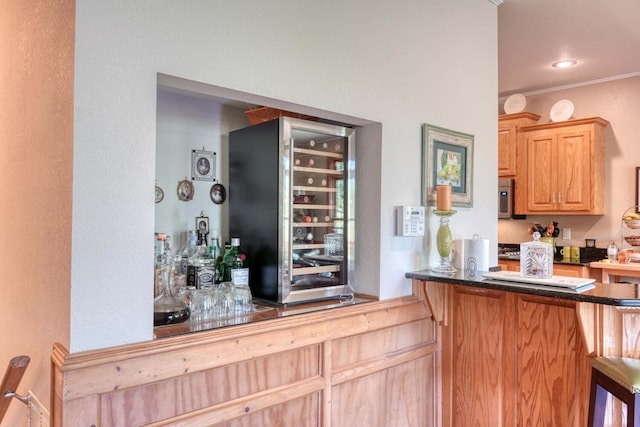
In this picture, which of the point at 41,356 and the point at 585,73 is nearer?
the point at 41,356

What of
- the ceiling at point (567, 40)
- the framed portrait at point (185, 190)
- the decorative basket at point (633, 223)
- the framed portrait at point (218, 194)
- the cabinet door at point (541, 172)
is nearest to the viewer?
the framed portrait at point (185, 190)

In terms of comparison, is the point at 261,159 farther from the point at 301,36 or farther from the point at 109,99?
the point at 109,99

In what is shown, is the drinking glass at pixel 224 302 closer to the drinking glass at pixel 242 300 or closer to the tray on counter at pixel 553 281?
the drinking glass at pixel 242 300

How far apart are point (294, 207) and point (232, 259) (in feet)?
1.20

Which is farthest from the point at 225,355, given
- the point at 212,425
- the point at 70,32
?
the point at 70,32

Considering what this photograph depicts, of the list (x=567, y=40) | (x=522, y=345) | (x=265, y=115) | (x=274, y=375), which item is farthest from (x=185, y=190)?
(x=567, y=40)

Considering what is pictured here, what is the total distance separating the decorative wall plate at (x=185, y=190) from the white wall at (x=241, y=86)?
704 mm

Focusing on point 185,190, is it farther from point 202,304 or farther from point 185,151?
point 202,304

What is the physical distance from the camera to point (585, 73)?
4344mm

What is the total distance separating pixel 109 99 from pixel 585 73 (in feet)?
14.9

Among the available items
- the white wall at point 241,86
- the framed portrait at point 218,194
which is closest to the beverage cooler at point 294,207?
the framed portrait at point 218,194

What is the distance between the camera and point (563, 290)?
5.58ft

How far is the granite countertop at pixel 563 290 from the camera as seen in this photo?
5.11 feet

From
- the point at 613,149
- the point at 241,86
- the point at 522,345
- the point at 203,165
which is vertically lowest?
the point at 522,345
